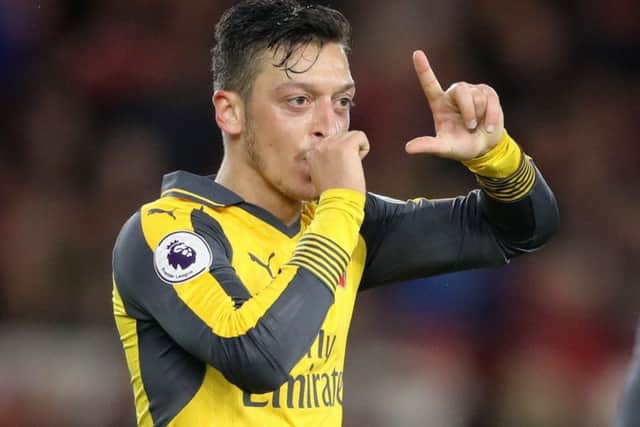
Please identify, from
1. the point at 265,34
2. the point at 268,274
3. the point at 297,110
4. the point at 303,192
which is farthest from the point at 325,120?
the point at 268,274

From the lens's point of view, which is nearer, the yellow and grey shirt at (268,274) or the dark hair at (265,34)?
the yellow and grey shirt at (268,274)

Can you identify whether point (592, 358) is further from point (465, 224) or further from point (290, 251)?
point (290, 251)

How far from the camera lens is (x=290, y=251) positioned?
3.54 m

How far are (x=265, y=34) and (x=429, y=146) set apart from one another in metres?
0.57

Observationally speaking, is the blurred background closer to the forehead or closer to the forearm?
the forearm

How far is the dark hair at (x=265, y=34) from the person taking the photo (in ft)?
11.5

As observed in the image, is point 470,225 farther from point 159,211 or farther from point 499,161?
point 159,211

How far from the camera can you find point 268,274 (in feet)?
11.3

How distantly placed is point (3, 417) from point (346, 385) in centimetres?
191

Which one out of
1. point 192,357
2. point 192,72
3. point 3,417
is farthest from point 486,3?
point 192,357

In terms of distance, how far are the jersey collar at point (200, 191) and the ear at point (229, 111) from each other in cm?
17

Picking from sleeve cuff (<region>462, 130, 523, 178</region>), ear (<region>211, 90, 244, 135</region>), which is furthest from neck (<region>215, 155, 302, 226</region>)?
sleeve cuff (<region>462, 130, 523, 178</region>)

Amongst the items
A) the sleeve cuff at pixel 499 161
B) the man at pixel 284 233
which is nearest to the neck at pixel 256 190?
the man at pixel 284 233

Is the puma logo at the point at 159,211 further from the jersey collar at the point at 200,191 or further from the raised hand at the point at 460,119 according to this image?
the raised hand at the point at 460,119
